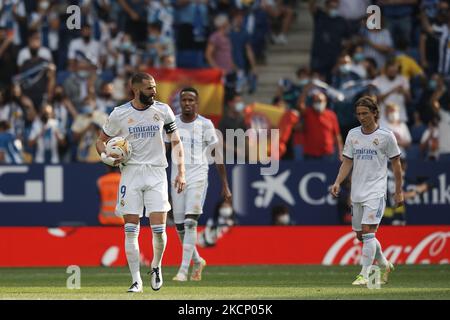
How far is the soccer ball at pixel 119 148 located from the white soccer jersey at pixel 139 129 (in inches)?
4.7

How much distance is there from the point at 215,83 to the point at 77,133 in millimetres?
2759

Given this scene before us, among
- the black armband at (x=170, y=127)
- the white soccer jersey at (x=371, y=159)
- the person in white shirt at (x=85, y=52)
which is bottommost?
the white soccer jersey at (x=371, y=159)

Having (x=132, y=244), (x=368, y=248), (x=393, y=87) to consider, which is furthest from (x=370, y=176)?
(x=393, y=87)

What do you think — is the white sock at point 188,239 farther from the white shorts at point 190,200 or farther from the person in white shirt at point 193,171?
the white shorts at point 190,200

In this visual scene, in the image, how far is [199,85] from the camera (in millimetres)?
25812

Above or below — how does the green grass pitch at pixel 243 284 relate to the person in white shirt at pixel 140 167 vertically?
below

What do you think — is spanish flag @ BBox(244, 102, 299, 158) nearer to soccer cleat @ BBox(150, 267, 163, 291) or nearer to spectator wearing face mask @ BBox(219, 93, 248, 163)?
spectator wearing face mask @ BBox(219, 93, 248, 163)

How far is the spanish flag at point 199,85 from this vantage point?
84.3 feet

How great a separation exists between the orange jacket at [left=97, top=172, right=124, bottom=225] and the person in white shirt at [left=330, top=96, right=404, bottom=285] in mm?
6790

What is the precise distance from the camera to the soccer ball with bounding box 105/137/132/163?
15109 millimetres

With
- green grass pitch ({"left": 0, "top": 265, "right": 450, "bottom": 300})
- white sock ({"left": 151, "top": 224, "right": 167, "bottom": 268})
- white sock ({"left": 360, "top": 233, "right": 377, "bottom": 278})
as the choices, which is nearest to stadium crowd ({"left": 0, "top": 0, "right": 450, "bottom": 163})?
green grass pitch ({"left": 0, "top": 265, "right": 450, "bottom": 300})

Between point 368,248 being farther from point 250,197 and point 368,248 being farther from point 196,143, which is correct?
point 250,197

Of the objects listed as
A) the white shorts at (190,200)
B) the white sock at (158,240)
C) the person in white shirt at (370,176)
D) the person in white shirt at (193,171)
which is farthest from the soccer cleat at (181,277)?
the white sock at (158,240)

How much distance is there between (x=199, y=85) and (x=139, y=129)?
415 inches
